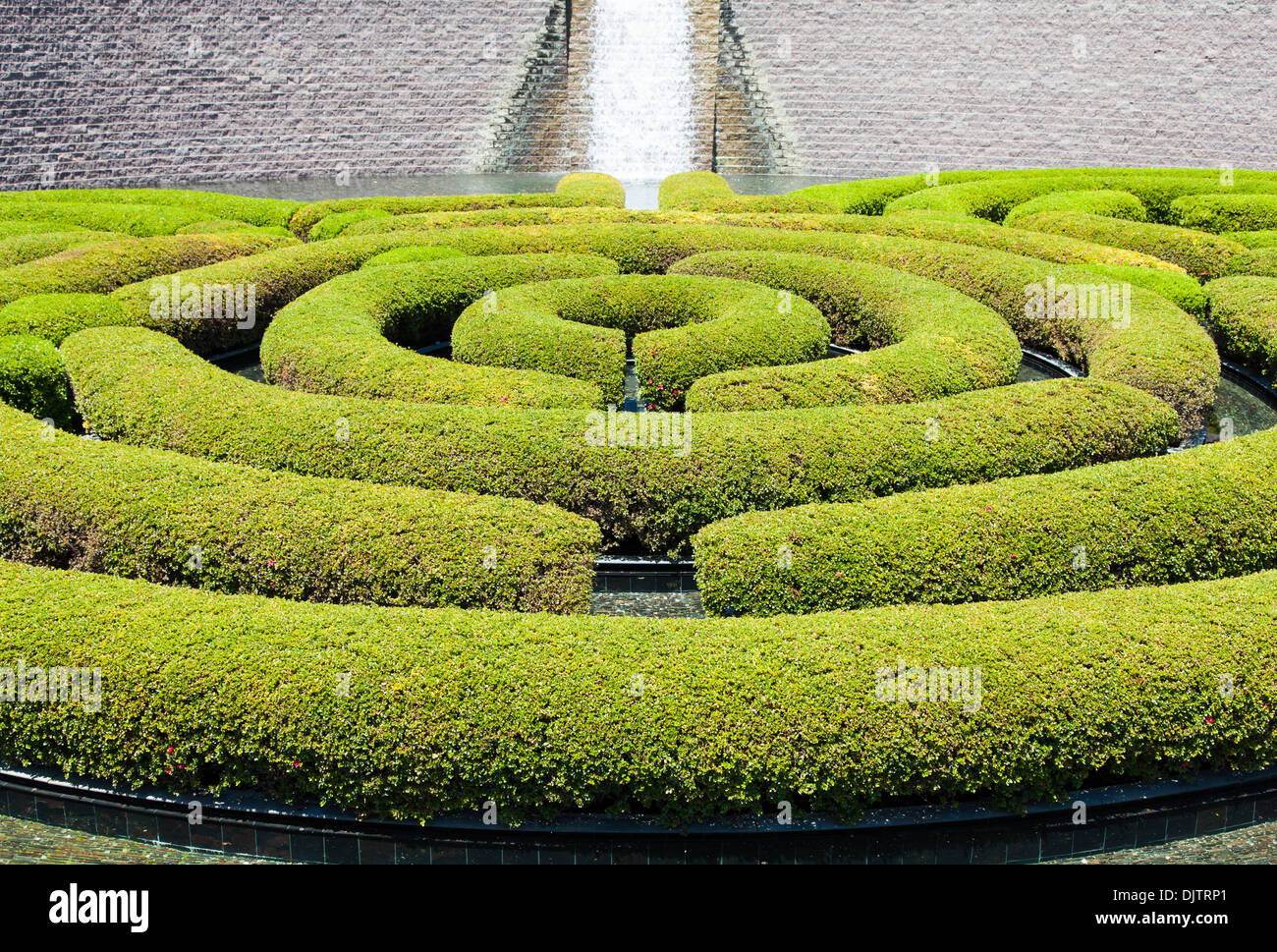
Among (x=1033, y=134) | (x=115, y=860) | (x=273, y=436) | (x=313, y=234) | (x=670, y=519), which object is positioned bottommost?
(x=115, y=860)

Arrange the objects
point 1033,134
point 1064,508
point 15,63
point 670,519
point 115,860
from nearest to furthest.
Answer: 1. point 115,860
2. point 1064,508
3. point 670,519
4. point 15,63
5. point 1033,134

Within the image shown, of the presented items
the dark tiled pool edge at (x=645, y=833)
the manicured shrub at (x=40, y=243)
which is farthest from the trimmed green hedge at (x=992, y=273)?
the dark tiled pool edge at (x=645, y=833)

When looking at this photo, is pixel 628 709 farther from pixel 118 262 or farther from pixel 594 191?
pixel 594 191

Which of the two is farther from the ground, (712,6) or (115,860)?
(712,6)

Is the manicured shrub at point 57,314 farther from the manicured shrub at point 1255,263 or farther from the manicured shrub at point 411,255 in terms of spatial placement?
the manicured shrub at point 1255,263

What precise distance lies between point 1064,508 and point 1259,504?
6.07ft

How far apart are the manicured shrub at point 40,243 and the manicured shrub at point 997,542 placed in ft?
46.7

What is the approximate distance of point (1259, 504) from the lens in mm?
9281

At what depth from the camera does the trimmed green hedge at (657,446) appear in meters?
10.0

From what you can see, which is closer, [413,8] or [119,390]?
[119,390]

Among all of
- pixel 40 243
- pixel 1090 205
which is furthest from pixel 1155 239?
pixel 40 243

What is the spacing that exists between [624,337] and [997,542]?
6168mm

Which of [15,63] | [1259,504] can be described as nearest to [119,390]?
[1259,504]

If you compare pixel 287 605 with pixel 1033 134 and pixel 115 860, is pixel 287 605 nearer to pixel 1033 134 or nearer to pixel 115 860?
pixel 115 860
